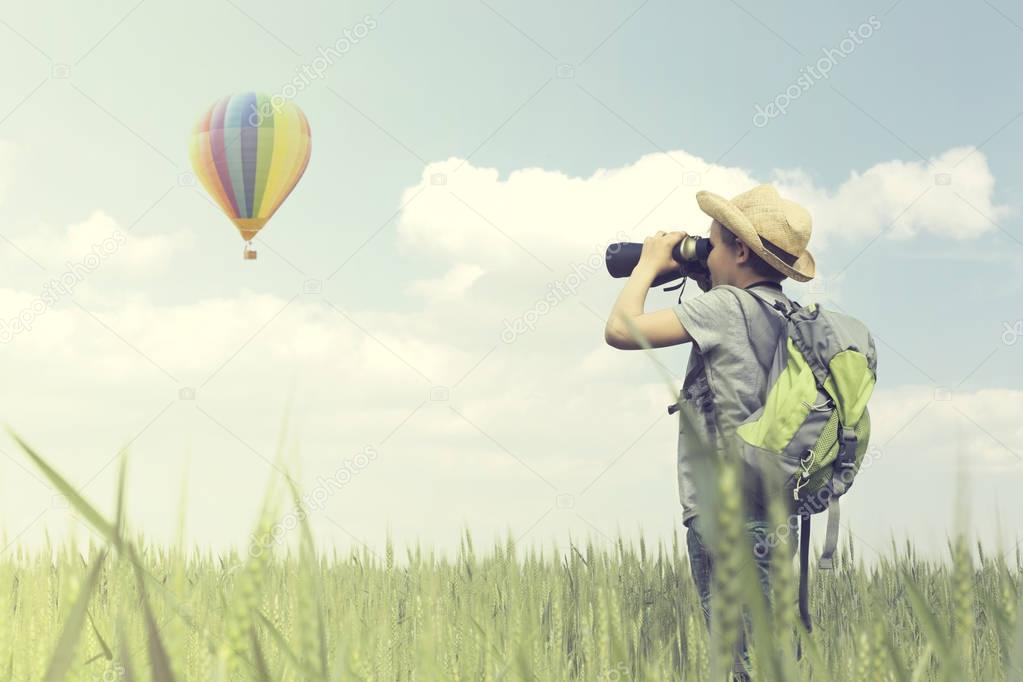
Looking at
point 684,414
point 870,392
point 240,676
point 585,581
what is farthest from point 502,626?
point 684,414

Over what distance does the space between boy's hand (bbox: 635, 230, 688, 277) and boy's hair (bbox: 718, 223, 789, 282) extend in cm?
17

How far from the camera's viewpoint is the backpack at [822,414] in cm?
310

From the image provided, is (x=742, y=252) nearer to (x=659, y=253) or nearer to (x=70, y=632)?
(x=659, y=253)

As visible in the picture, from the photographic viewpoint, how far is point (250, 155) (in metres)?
12.1

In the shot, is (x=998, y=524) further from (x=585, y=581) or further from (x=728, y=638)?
(x=585, y=581)

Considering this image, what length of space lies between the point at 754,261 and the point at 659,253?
1.14 ft

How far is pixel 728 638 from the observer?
691mm

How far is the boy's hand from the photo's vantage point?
349 cm

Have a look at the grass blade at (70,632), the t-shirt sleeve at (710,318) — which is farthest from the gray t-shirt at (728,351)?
the grass blade at (70,632)

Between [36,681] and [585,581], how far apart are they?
329 centimetres

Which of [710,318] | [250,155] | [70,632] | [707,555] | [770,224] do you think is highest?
[250,155]

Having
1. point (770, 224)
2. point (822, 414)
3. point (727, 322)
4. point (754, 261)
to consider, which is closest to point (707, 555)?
point (822, 414)

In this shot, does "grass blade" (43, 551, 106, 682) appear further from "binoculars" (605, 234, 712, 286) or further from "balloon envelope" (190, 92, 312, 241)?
"balloon envelope" (190, 92, 312, 241)

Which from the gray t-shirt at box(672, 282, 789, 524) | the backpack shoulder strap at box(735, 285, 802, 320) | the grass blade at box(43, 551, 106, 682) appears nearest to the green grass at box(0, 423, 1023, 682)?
the grass blade at box(43, 551, 106, 682)
